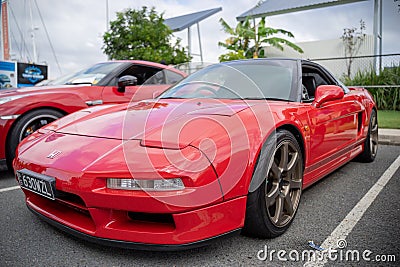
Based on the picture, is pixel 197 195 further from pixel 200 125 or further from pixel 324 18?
pixel 324 18

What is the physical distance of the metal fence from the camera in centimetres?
902

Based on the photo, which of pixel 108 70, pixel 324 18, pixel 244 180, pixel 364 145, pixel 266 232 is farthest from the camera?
pixel 324 18

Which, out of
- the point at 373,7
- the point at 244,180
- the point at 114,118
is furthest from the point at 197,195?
the point at 373,7

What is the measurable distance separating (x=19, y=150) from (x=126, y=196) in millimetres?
1039

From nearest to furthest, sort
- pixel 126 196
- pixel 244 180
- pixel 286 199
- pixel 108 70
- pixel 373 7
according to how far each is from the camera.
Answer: pixel 126 196 < pixel 244 180 < pixel 286 199 < pixel 108 70 < pixel 373 7

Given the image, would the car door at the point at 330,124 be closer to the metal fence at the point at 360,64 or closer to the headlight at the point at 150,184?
the headlight at the point at 150,184

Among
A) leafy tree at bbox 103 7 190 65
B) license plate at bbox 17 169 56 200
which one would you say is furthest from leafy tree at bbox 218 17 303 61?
license plate at bbox 17 169 56 200

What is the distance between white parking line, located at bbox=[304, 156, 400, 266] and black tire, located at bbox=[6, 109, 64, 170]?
2913 mm

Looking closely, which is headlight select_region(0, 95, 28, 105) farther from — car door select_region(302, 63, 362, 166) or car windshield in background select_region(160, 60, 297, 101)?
car door select_region(302, 63, 362, 166)

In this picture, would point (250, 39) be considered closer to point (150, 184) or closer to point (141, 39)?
point (141, 39)

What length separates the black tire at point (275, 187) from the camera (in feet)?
5.77

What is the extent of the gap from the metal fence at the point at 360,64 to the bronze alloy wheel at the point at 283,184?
8198 millimetres

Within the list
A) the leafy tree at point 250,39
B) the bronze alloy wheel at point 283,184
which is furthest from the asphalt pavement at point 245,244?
the leafy tree at point 250,39

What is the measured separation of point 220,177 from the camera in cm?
158
